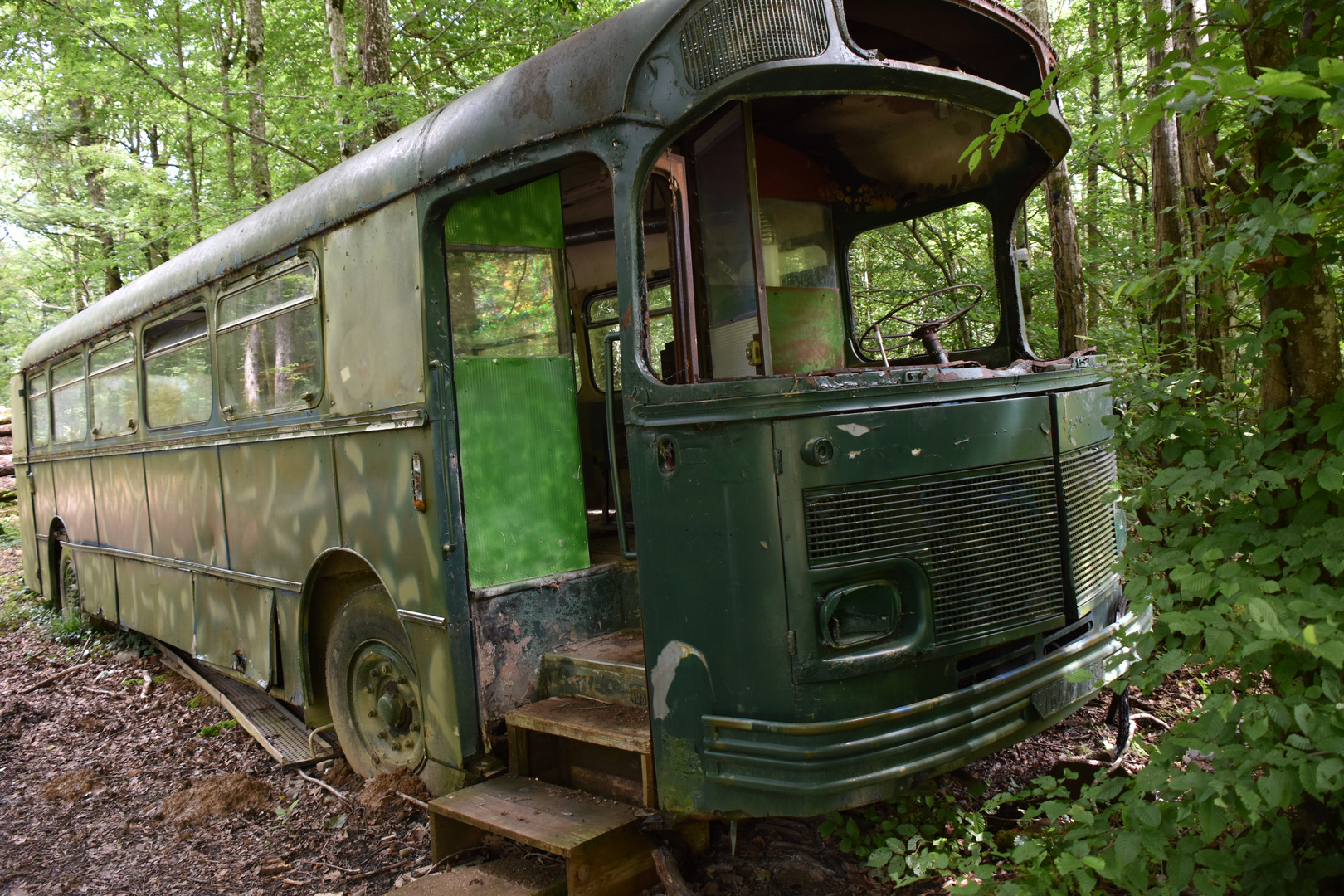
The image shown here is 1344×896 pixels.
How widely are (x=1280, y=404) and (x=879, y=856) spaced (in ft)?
5.72

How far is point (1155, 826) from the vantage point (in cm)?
217

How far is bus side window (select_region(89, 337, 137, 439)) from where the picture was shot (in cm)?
693

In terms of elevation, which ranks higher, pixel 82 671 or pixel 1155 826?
pixel 1155 826

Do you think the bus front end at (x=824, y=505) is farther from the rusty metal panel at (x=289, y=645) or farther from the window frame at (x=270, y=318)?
the rusty metal panel at (x=289, y=645)

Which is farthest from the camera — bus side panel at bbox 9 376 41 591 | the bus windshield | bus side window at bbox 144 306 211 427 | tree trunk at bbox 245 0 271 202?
tree trunk at bbox 245 0 271 202

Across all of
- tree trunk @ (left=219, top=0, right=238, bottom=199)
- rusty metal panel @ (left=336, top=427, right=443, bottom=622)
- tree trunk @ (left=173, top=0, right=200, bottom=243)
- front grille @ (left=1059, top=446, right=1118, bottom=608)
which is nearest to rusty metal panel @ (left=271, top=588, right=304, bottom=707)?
rusty metal panel @ (left=336, top=427, right=443, bottom=622)

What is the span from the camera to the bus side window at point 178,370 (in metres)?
5.68

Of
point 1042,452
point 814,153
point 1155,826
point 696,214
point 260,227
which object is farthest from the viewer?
point 260,227

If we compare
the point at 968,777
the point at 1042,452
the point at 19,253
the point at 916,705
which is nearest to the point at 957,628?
the point at 916,705

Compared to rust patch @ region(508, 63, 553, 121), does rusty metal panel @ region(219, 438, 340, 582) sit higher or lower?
lower

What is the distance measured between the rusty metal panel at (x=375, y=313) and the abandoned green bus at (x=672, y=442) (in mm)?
20

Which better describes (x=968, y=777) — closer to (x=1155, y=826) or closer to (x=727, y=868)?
(x=727, y=868)

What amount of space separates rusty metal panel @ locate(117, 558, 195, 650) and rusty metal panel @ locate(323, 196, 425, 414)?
2.92 meters

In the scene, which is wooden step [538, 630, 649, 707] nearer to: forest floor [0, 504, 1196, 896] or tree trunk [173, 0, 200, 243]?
forest floor [0, 504, 1196, 896]
